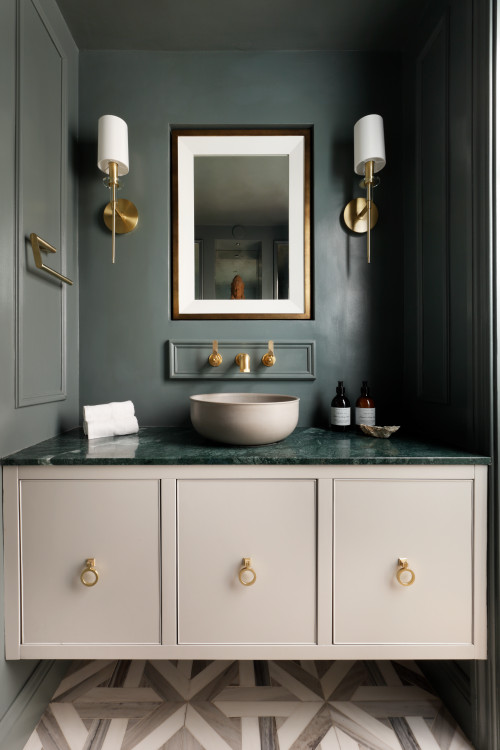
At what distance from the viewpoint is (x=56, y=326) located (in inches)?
58.5

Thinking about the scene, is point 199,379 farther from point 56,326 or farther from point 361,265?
point 361,265

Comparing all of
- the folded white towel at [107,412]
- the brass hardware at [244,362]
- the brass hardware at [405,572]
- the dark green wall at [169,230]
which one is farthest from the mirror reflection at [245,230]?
the brass hardware at [405,572]

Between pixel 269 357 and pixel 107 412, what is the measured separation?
0.63 m

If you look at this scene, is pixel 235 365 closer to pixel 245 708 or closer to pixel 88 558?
pixel 88 558

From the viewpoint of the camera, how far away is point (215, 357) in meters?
1.60

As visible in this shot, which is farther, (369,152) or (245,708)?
(369,152)

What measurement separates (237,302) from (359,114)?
907 millimetres

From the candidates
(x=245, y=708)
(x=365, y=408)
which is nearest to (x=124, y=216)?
(x=365, y=408)

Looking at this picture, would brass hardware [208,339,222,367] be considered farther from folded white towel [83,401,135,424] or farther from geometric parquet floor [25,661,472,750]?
geometric parquet floor [25,661,472,750]

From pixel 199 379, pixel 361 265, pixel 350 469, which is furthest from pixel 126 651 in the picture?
pixel 361 265

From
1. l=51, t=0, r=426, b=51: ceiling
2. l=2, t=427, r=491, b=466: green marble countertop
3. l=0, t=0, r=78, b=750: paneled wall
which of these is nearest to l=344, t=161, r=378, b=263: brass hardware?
l=51, t=0, r=426, b=51: ceiling

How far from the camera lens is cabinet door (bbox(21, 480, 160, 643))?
3.65ft

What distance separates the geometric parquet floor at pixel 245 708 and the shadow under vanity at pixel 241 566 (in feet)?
0.97

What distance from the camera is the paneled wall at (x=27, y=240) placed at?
3.76 feet
